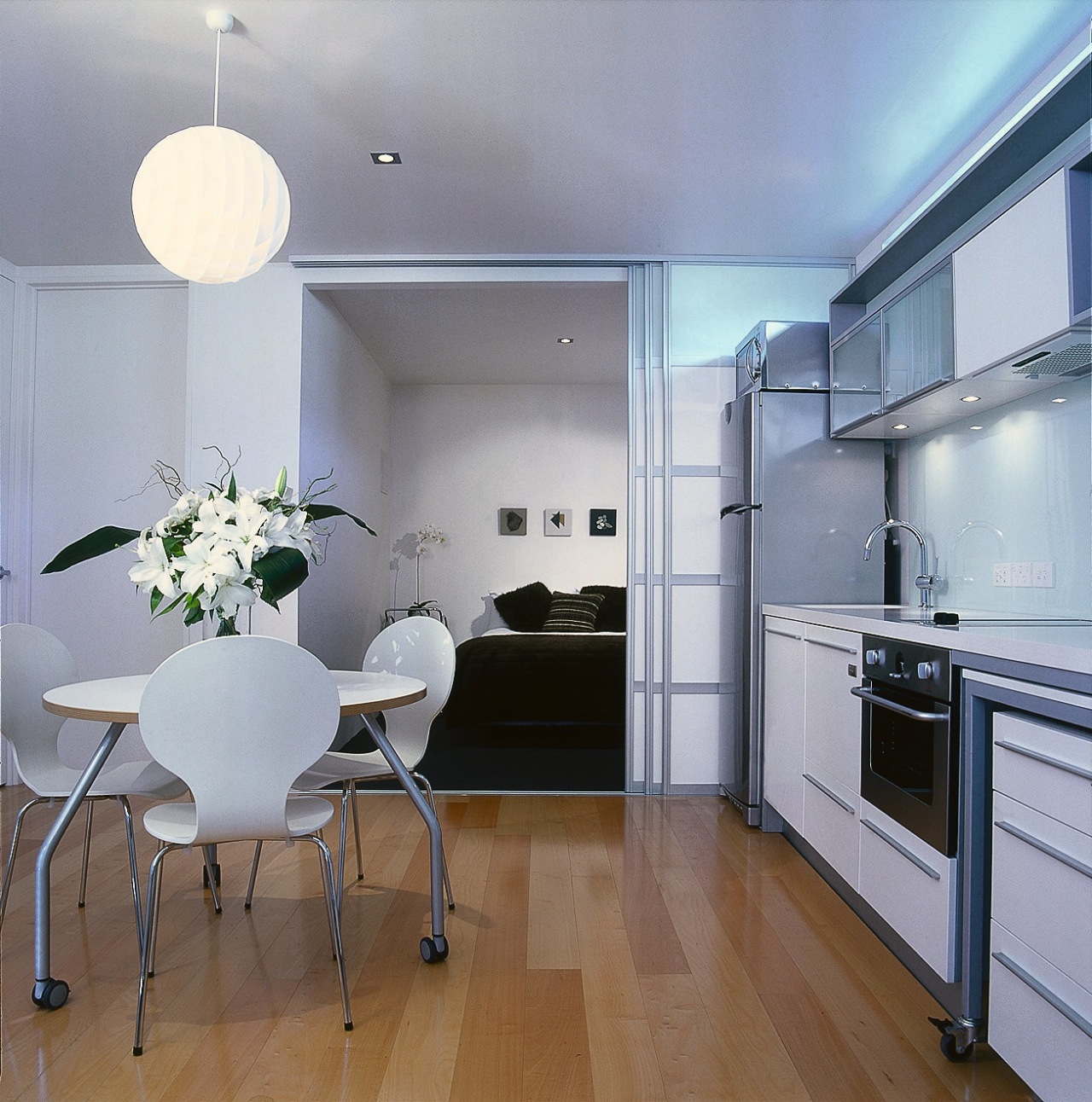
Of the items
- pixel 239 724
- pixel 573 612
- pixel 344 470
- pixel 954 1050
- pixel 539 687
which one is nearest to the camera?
pixel 954 1050

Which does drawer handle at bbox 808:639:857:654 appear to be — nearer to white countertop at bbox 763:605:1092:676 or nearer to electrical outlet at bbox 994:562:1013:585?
white countertop at bbox 763:605:1092:676

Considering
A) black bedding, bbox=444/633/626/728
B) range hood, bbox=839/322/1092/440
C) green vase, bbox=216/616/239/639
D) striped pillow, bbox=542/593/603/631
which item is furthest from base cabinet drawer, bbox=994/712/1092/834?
striped pillow, bbox=542/593/603/631

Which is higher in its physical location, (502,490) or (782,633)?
(502,490)

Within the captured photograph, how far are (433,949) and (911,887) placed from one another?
1.24m

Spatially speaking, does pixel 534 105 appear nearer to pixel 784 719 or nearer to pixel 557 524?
pixel 784 719

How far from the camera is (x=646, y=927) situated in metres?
2.65

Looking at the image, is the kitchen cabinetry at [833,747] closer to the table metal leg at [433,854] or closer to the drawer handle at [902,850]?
the drawer handle at [902,850]

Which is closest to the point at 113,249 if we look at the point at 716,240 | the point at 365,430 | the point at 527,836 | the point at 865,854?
the point at 365,430

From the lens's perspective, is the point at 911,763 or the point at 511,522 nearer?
the point at 911,763

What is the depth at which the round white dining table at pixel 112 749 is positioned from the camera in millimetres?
2146

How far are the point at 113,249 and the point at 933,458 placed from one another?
153 inches

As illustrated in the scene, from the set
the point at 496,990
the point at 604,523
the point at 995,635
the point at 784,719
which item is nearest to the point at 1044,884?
the point at 995,635

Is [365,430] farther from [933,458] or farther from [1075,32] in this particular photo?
[1075,32]

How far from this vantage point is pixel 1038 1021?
1.62m
